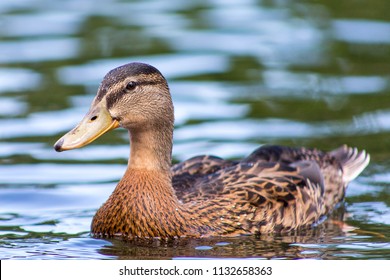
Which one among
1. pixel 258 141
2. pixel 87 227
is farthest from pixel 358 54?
pixel 87 227

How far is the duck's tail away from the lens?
44.9 ft

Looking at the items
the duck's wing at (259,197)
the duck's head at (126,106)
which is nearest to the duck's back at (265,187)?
the duck's wing at (259,197)

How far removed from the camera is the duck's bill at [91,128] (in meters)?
10.7

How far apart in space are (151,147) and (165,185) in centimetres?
44

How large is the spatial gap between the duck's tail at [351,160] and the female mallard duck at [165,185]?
49.1 inches

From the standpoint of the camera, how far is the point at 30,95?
55.2 feet

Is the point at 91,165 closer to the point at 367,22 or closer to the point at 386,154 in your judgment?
the point at 386,154

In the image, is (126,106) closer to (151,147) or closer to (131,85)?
(131,85)

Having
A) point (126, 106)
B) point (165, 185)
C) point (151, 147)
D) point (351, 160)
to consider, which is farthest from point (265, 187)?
point (351, 160)

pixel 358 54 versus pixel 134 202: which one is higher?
pixel 358 54

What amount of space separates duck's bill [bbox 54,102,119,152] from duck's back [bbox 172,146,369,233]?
1408mm

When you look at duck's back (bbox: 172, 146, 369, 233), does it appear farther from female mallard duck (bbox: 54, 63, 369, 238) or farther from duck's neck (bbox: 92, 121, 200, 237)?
duck's neck (bbox: 92, 121, 200, 237)

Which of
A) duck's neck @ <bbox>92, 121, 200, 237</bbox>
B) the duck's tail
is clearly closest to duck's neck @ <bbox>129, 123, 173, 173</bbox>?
Result: duck's neck @ <bbox>92, 121, 200, 237</bbox>

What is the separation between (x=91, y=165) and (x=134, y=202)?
3.12 metres
